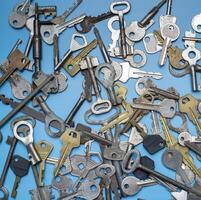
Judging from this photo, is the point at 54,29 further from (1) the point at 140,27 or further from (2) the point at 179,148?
(2) the point at 179,148

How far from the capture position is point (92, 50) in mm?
1872

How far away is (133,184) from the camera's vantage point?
1734 millimetres

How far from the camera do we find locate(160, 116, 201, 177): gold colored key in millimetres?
1751

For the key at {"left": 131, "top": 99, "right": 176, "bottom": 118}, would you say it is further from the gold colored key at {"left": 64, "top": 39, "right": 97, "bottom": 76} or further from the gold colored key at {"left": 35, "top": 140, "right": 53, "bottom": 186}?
the gold colored key at {"left": 35, "top": 140, "right": 53, "bottom": 186}

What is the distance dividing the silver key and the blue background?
0.09ft

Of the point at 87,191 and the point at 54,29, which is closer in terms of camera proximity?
the point at 87,191

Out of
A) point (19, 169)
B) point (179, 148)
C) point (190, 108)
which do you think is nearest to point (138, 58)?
point (190, 108)

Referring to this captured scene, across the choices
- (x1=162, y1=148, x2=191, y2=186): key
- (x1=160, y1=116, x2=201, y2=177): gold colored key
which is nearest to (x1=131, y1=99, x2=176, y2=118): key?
(x1=160, y1=116, x2=201, y2=177): gold colored key

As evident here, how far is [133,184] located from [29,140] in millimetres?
463

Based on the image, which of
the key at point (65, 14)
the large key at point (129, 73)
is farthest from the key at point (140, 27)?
the key at point (65, 14)

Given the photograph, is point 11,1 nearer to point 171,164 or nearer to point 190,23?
point 190,23

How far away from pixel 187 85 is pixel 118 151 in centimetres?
41

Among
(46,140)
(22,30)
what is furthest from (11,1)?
(46,140)

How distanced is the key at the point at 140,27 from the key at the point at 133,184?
596 millimetres
